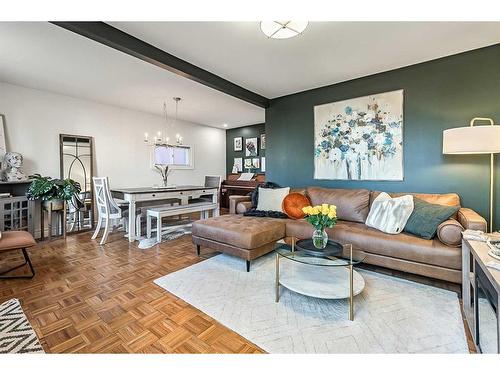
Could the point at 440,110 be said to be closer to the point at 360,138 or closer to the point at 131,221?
the point at 360,138

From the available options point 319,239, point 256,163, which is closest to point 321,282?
point 319,239

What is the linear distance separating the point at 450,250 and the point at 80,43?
3971mm

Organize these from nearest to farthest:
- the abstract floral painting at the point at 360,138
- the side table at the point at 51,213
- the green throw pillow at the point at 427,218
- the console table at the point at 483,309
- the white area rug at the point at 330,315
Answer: the console table at the point at 483,309, the white area rug at the point at 330,315, the green throw pillow at the point at 427,218, the abstract floral painting at the point at 360,138, the side table at the point at 51,213

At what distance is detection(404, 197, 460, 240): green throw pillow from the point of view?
2.22 meters

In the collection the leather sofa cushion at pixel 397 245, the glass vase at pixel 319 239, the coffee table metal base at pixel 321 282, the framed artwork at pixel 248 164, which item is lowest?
the coffee table metal base at pixel 321 282

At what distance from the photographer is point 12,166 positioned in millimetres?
3471

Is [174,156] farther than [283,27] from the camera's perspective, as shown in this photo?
Yes

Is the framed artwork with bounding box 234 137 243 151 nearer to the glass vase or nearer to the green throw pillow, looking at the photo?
the green throw pillow

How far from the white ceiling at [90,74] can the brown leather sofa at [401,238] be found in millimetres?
2624

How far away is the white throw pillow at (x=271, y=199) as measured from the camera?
348 centimetres

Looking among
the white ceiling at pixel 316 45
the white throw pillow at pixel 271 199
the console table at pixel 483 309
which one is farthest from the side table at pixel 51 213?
the console table at pixel 483 309

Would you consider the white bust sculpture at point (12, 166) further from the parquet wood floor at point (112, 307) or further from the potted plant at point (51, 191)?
the parquet wood floor at point (112, 307)

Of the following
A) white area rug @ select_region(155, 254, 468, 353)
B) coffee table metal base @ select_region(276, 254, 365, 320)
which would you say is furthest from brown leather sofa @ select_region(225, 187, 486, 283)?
coffee table metal base @ select_region(276, 254, 365, 320)

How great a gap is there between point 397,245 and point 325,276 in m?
0.80
